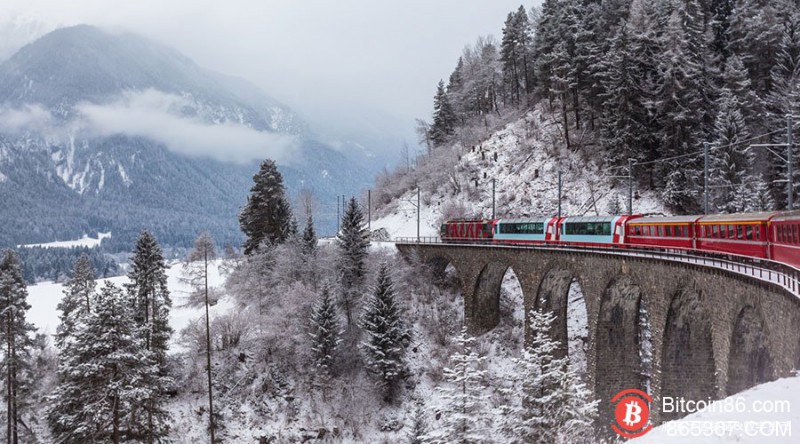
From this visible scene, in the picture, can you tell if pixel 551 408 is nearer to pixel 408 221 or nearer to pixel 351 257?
pixel 351 257

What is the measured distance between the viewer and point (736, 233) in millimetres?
24516

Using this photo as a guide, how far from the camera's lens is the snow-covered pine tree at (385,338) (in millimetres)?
45812

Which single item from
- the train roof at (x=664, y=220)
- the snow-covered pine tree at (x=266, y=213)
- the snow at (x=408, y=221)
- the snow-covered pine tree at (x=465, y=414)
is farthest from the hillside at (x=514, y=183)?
the snow-covered pine tree at (x=465, y=414)

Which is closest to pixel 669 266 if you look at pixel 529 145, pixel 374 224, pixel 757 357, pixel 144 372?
pixel 757 357

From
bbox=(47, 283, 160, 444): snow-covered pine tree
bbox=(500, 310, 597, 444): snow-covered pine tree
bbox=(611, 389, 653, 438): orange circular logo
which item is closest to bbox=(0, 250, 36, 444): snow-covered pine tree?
bbox=(47, 283, 160, 444): snow-covered pine tree

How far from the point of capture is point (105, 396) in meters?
28.1

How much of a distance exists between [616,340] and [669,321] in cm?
750

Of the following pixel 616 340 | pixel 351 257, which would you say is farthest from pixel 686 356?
pixel 351 257

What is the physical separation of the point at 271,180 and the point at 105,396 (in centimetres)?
3599

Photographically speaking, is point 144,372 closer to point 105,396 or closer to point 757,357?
point 105,396

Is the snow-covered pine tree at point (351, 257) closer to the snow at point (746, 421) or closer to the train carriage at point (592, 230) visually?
the train carriage at point (592, 230)

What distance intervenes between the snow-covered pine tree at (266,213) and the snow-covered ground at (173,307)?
7.47m

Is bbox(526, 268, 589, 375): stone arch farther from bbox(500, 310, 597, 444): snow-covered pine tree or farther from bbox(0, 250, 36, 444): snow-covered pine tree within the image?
bbox(0, 250, 36, 444): snow-covered pine tree

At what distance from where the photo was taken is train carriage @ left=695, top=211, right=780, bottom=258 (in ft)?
74.2
